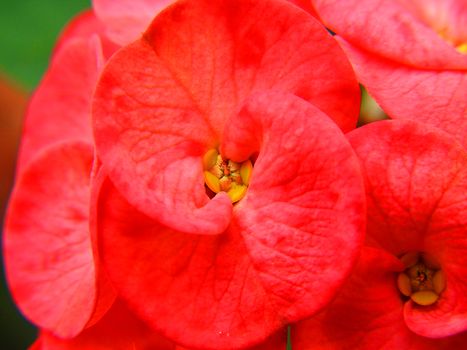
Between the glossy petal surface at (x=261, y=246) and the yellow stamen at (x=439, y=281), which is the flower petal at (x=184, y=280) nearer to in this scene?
the glossy petal surface at (x=261, y=246)

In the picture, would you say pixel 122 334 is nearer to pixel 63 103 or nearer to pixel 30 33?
pixel 63 103

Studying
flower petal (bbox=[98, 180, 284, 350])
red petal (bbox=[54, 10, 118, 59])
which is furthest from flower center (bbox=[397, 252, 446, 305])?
red petal (bbox=[54, 10, 118, 59])

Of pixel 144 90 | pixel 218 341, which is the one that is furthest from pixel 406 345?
pixel 144 90

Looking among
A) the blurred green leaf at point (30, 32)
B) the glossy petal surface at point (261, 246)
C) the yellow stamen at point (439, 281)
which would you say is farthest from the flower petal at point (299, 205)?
the blurred green leaf at point (30, 32)

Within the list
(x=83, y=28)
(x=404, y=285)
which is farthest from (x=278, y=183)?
(x=83, y=28)

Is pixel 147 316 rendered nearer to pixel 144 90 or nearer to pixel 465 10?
pixel 144 90
